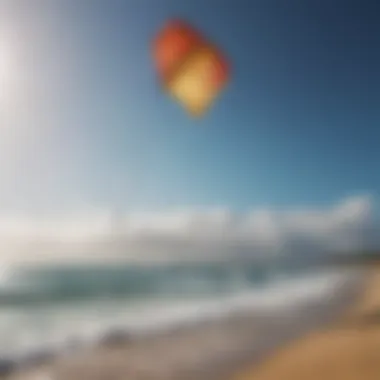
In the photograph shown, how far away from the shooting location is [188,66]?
1446 millimetres

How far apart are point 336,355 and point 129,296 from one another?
1.47ft

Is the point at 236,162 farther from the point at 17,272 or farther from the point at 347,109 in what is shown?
the point at 17,272

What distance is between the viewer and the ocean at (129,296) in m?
1.33

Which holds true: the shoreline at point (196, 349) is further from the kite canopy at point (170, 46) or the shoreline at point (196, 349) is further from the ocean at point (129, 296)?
the kite canopy at point (170, 46)

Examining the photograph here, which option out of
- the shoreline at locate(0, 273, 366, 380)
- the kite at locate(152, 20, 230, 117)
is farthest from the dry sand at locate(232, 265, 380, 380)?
the kite at locate(152, 20, 230, 117)

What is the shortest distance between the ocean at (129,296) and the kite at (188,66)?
359 mm

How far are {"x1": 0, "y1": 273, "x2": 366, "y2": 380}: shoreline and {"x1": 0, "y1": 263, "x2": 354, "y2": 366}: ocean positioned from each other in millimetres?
21

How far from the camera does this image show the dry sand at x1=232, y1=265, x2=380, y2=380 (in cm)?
139

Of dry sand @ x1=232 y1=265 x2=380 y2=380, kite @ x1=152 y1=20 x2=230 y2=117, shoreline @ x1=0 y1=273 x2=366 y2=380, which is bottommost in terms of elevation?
dry sand @ x1=232 y1=265 x2=380 y2=380

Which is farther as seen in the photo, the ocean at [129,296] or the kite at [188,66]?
the kite at [188,66]

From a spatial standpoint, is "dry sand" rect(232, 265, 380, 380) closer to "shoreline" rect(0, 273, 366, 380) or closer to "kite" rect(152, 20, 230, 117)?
"shoreline" rect(0, 273, 366, 380)

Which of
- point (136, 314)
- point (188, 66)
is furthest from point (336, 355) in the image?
point (188, 66)

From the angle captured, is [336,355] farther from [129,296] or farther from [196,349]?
[129,296]

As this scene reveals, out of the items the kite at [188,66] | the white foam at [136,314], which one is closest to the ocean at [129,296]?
the white foam at [136,314]
